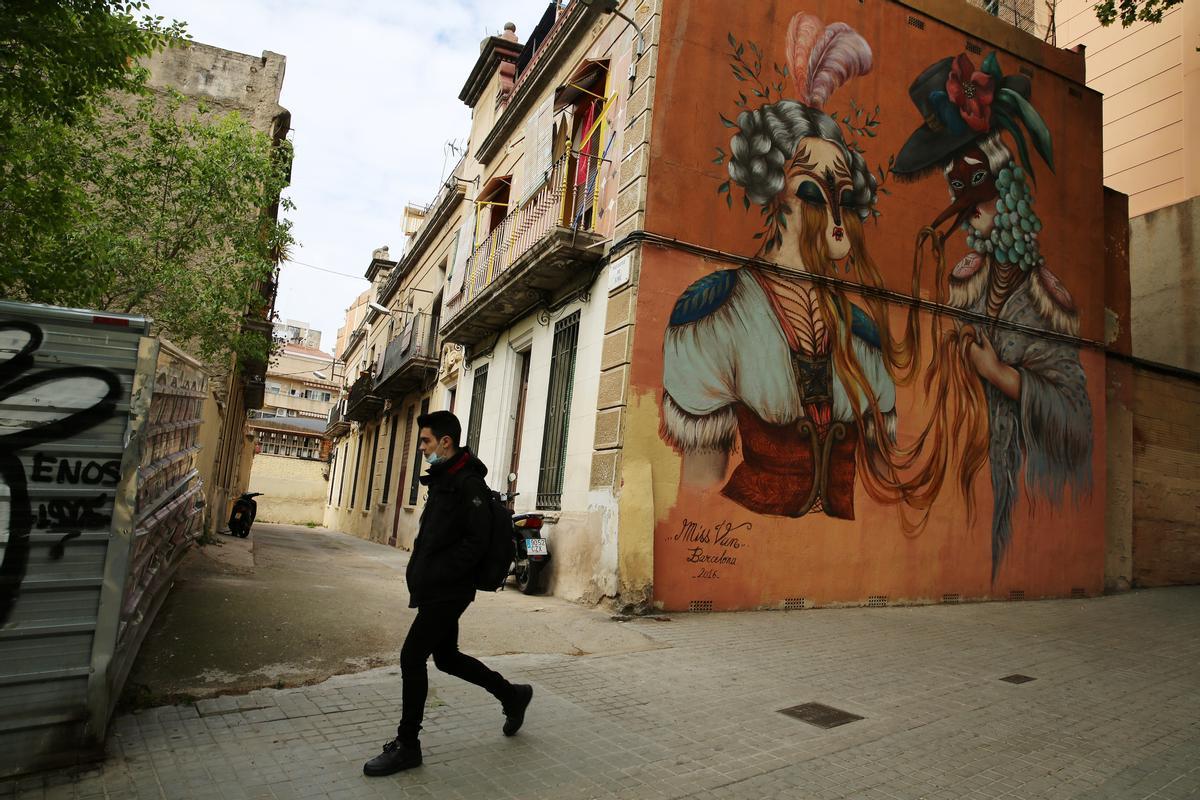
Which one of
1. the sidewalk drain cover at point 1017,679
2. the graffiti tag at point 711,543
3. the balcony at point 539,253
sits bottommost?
the sidewalk drain cover at point 1017,679

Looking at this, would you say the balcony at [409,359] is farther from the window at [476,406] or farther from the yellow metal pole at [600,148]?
the yellow metal pole at [600,148]

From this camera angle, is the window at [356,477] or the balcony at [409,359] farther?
the window at [356,477]

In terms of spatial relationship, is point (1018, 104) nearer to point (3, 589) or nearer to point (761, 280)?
point (761, 280)

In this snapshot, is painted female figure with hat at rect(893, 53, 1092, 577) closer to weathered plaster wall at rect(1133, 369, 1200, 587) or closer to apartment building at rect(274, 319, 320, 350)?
weathered plaster wall at rect(1133, 369, 1200, 587)

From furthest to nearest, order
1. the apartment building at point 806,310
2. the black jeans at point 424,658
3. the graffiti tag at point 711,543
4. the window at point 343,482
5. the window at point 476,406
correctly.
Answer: the window at point 343,482 → the window at point 476,406 → the apartment building at point 806,310 → the graffiti tag at point 711,543 → the black jeans at point 424,658

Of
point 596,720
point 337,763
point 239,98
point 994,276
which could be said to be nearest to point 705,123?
point 994,276

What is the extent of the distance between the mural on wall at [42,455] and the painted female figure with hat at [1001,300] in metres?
9.30

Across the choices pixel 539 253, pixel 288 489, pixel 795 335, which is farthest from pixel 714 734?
pixel 288 489

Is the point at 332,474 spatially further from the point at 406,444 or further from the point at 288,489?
the point at 406,444

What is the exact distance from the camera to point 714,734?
13.9 ft

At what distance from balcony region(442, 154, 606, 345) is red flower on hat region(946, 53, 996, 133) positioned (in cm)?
527

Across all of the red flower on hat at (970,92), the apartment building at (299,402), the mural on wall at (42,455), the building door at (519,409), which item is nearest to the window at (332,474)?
the apartment building at (299,402)

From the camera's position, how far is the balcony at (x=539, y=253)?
30.3 ft

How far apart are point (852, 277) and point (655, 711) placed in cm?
659
